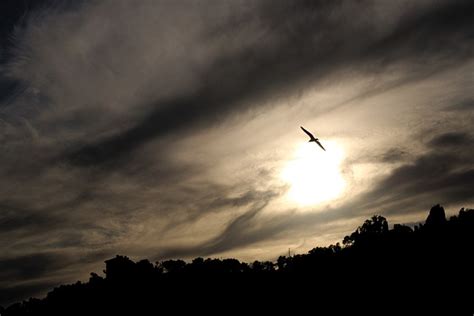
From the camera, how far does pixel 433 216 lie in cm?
9538

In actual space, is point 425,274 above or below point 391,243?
below

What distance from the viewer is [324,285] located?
7725cm

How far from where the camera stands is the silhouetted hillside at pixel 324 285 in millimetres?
64250

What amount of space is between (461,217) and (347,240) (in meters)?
65.8

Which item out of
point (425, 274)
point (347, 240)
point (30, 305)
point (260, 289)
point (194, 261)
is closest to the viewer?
point (425, 274)

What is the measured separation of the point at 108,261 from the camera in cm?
9662

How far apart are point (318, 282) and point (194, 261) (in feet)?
159

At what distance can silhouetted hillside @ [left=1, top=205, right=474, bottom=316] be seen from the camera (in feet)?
211

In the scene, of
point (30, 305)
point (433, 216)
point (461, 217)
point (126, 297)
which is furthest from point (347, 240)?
point (30, 305)

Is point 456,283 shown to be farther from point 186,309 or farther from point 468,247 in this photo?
point 186,309

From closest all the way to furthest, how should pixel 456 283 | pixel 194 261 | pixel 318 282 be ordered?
pixel 456 283 → pixel 318 282 → pixel 194 261

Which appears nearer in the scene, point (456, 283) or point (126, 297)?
point (456, 283)

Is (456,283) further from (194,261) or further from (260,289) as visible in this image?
(194,261)

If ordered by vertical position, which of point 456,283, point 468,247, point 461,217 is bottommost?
point 456,283
